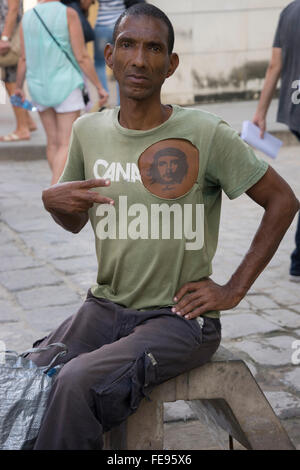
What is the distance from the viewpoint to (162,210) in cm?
285

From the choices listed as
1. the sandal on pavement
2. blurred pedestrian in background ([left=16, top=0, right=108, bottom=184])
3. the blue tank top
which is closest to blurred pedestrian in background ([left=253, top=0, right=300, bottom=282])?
blurred pedestrian in background ([left=16, top=0, right=108, bottom=184])

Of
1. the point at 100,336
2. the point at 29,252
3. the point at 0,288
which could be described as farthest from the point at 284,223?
the point at 29,252

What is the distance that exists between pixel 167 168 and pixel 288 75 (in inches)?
117

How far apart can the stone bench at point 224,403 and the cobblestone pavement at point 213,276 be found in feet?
1.60

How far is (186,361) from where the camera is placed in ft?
8.95

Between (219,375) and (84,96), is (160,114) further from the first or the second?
(84,96)

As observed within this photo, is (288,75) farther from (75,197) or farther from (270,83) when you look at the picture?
(75,197)

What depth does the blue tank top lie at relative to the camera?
679 centimetres

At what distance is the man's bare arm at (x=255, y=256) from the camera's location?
2809 millimetres

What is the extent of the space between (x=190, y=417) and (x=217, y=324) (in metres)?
0.90

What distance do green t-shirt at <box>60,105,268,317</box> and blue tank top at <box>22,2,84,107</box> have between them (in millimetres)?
4089

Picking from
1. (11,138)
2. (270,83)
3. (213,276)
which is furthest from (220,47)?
(213,276)

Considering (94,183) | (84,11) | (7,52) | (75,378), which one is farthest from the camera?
(7,52)

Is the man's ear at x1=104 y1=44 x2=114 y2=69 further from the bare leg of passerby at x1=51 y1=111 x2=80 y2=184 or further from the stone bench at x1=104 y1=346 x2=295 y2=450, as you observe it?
the bare leg of passerby at x1=51 y1=111 x2=80 y2=184
